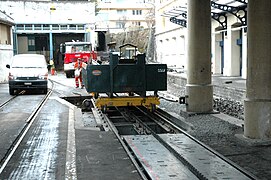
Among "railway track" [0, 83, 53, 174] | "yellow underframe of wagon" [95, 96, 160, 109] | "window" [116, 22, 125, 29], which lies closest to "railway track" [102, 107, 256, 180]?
"yellow underframe of wagon" [95, 96, 160, 109]

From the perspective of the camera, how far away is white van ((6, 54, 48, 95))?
2022 centimetres

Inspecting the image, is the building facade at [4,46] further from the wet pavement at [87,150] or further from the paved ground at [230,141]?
the paved ground at [230,141]

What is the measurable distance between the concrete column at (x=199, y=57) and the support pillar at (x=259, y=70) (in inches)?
150

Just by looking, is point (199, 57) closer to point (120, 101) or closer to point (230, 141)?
point (120, 101)

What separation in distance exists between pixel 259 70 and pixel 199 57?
13.5ft

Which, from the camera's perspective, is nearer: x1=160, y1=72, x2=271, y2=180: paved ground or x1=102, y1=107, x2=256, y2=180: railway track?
x1=102, y1=107, x2=256, y2=180: railway track

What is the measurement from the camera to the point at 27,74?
66.6 feet

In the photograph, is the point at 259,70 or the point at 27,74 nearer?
the point at 259,70

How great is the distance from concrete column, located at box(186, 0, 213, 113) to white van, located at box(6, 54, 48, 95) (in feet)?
29.8

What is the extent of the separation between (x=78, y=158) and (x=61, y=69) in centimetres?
4505

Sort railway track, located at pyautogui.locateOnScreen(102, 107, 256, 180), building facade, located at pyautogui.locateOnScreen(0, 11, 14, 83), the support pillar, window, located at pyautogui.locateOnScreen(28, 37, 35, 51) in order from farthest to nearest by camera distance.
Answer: window, located at pyautogui.locateOnScreen(28, 37, 35, 51)
building facade, located at pyautogui.locateOnScreen(0, 11, 14, 83)
the support pillar
railway track, located at pyautogui.locateOnScreen(102, 107, 256, 180)

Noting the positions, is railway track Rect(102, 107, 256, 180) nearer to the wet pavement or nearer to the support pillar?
the wet pavement

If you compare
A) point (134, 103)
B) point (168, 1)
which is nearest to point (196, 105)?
point (134, 103)

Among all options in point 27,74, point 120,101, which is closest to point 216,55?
point 27,74
